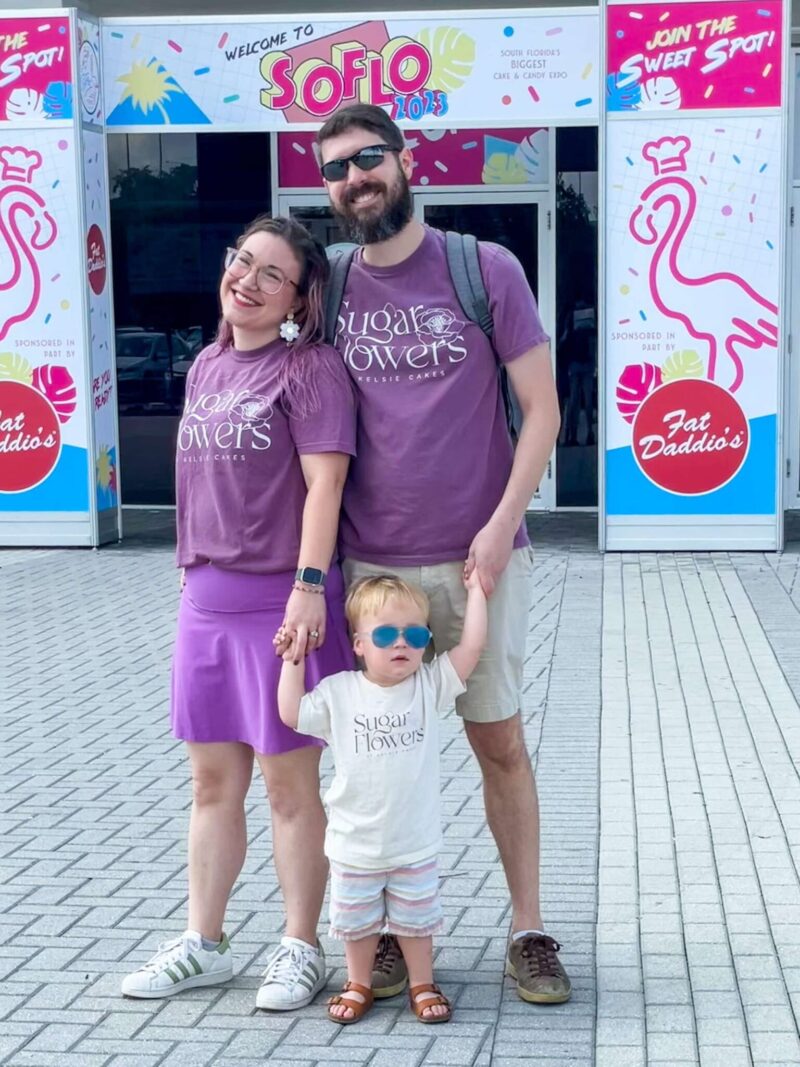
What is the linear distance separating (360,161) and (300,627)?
1026 mm

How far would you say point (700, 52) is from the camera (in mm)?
9914

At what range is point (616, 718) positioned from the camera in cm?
641

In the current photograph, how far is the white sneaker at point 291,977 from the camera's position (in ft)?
12.0

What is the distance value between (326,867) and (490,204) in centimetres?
928

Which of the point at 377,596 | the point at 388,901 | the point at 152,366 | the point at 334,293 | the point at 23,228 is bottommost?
the point at 388,901

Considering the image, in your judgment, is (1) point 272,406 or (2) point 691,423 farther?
(2) point 691,423

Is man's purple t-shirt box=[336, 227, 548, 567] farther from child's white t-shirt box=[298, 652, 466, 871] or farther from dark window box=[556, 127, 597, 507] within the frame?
dark window box=[556, 127, 597, 507]

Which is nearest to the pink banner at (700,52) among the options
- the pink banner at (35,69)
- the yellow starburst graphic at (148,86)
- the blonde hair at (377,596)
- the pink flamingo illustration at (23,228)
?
the yellow starburst graphic at (148,86)

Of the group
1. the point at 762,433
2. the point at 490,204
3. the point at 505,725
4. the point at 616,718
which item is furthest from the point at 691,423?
the point at 505,725

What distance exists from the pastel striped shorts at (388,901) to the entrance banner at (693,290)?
6907 millimetres

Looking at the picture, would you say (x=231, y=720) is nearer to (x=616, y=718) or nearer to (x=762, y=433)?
(x=616, y=718)

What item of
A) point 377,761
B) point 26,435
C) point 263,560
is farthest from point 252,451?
point 26,435

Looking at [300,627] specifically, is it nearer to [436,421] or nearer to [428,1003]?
[436,421]

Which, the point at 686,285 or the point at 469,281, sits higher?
the point at 686,285
